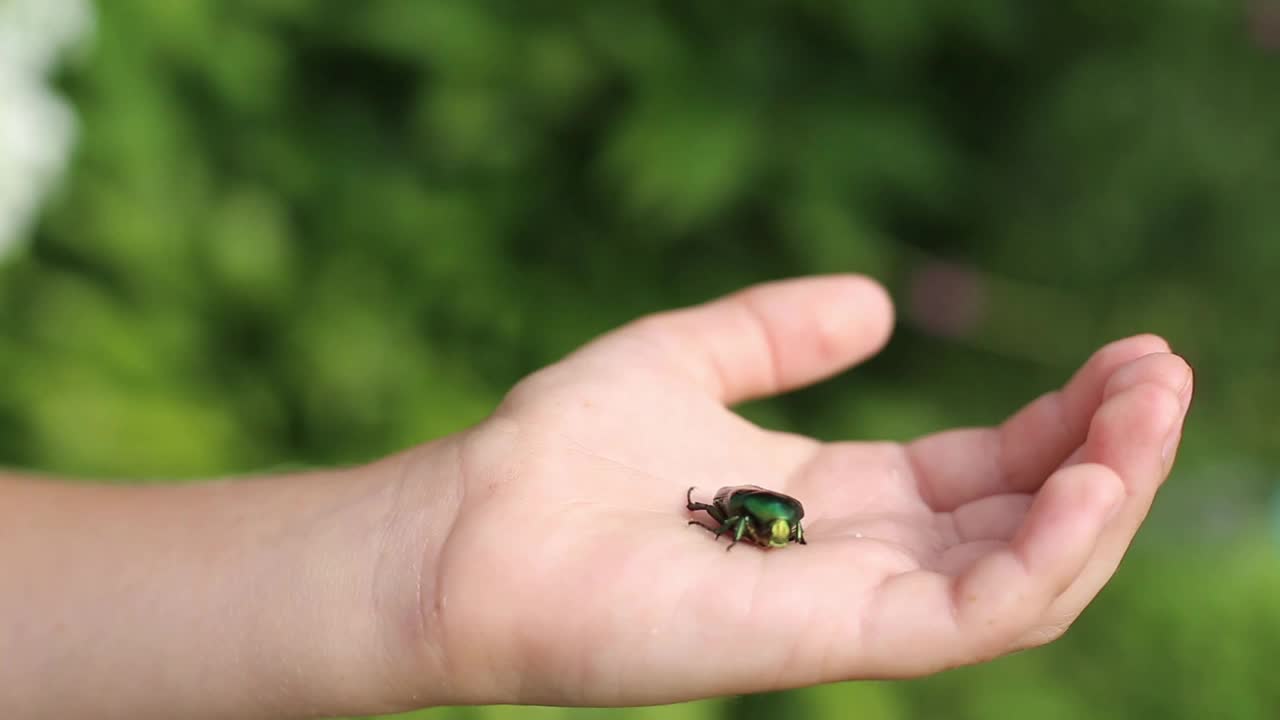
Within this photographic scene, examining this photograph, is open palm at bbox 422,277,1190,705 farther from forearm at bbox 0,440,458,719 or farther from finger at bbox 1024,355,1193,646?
forearm at bbox 0,440,458,719

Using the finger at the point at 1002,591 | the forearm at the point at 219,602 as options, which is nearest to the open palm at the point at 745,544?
the finger at the point at 1002,591

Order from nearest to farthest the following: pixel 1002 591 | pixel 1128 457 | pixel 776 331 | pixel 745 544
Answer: pixel 1002 591 → pixel 1128 457 → pixel 745 544 → pixel 776 331

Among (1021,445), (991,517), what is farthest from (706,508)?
(1021,445)

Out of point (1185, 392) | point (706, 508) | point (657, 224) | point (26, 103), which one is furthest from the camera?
point (657, 224)

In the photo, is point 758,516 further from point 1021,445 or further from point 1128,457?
point 1128,457

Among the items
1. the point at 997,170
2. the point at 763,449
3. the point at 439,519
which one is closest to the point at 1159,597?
the point at 997,170

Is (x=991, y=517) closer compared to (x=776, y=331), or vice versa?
(x=991, y=517)

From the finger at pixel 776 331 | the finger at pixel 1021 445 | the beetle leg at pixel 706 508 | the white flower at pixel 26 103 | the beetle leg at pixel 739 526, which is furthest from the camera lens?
the white flower at pixel 26 103

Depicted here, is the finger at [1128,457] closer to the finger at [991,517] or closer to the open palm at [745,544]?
the open palm at [745,544]
